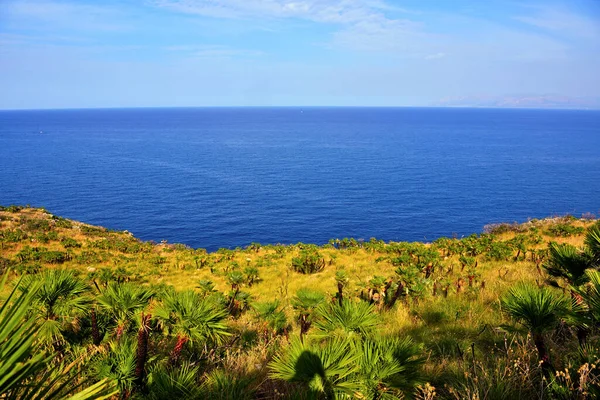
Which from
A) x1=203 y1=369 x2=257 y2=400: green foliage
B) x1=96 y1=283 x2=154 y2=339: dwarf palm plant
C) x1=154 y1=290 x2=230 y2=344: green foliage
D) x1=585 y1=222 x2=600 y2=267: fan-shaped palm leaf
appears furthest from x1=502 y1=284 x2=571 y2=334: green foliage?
x1=96 y1=283 x2=154 y2=339: dwarf palm plant

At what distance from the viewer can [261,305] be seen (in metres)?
5.89

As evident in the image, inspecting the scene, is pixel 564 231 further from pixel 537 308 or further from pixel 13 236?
pixel 13 236

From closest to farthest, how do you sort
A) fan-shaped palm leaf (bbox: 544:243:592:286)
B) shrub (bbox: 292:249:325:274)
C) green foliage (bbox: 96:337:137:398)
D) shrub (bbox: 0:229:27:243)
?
green foliage (bbox: 96:337:137:398) → fan-shaped palm leaf (bbox: 544:243:592:286) → shrub (bbox: 292:249:325:274) → shrub (bbox: 0:229:27:243)

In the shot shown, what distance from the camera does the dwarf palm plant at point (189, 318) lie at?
4184 millimetres

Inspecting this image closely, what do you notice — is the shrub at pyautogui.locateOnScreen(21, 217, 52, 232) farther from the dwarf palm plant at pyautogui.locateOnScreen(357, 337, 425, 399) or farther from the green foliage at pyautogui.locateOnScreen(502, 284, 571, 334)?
the green foliage at pyautogui.locateOnScreen(502, 284, 571, 334)

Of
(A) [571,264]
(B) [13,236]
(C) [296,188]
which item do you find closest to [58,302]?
(A) [571,264]

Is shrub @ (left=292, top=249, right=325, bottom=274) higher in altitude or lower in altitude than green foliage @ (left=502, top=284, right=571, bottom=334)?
lower

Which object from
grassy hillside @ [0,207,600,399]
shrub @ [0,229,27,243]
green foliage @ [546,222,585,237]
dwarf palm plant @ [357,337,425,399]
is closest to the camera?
dwarf palm plant @ [357,337,425,399]

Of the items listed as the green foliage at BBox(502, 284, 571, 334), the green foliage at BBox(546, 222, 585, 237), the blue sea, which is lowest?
the blue sea

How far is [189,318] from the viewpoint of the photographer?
13.9 ft

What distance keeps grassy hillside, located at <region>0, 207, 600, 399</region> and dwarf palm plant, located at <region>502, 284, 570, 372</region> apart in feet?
0.21

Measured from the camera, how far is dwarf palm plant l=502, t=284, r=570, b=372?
3.49 m

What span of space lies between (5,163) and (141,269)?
3123 inches

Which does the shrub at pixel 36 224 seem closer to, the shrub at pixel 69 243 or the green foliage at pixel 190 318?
the shrub at pixel 69 243
